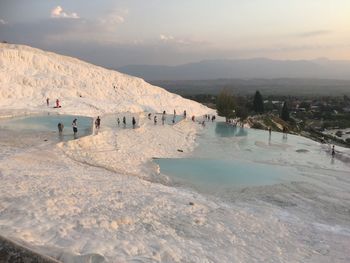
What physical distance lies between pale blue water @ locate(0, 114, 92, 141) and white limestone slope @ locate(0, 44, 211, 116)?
5590 mm

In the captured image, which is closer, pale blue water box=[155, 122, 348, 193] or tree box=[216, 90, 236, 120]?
pale blue water box=[155, 122, 348, 193]

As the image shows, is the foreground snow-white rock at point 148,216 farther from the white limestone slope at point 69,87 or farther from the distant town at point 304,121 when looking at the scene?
the distant town at point 304,121

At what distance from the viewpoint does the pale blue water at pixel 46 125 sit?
28.5m

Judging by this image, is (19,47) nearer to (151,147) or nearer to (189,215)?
(151,147)

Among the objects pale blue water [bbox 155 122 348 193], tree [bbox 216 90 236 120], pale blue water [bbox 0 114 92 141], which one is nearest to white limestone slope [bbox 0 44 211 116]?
tree [bbox 216 90 236 120]

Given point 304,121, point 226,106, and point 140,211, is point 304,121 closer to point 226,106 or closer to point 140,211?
point 226,106

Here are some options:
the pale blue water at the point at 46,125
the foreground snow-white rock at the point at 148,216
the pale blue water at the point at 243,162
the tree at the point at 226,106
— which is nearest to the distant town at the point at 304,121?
the tree at the point at 226,106

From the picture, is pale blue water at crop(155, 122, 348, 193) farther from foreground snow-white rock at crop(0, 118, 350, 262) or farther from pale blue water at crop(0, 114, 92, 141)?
pale blue water at crop(0, 114, 92, 141)

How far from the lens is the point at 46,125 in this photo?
106ft

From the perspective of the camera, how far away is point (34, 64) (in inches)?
2082

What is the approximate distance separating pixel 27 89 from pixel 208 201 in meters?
36.6

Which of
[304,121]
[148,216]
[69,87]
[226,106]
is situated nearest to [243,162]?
[148,216]

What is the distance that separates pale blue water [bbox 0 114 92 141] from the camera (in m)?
28.5

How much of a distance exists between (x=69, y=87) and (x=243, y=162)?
31.6m
